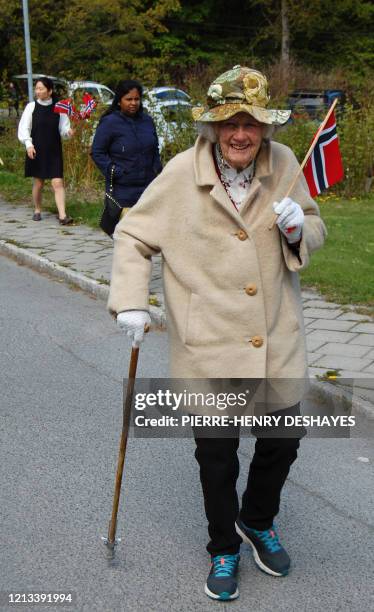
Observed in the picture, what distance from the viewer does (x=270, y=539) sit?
3.83 meters

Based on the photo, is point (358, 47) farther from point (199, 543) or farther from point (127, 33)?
point (199, 543)

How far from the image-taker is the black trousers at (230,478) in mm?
3539

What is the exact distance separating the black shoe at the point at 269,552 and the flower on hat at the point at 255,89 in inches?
67.9

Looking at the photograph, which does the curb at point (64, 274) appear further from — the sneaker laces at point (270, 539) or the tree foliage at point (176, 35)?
the tree foliage at point (176, 35)

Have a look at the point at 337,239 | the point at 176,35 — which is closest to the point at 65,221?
the point at 337,239

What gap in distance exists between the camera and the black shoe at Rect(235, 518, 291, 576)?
378 cm

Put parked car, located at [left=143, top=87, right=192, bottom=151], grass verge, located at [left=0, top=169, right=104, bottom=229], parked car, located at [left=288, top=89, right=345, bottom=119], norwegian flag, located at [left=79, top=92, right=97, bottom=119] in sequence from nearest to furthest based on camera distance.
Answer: grass verge, located at [left=0, top=169, right=104, bottom=229] < norwegian flag, located at [left=79, top=92, right=97, bottom=119] < parked car, located at [left=143, top=87, right=192, bottom=151] < parked car, located at [left=288, top=89, right=345, bottom=119]

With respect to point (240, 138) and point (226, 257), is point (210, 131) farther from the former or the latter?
point (226, 257)

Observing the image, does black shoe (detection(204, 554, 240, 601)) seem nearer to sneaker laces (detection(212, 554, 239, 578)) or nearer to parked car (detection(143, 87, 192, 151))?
sneaker laces (detection(212, 554, 239, 578))

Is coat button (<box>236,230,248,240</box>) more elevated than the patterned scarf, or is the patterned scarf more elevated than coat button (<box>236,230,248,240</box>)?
the patterned scarf

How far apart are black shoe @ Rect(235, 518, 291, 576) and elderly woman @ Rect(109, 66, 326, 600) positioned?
0.24 metres

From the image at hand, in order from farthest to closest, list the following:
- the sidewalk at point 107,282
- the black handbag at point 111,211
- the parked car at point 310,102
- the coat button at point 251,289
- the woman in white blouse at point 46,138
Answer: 1. the parked car at point 310,102
2. the woman in white blouse at point 46,138
3. the black handbag at point 111,211
4. the sidewalk at point 107,282
5. the coat button at point 251,289

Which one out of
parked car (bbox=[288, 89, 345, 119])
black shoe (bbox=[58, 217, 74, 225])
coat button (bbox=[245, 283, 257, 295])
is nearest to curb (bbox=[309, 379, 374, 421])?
coat button (bbox=[245, 283, 257, 295])

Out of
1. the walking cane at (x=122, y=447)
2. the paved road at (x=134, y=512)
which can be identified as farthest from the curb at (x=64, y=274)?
the walking cane at (x=122, y=447)
